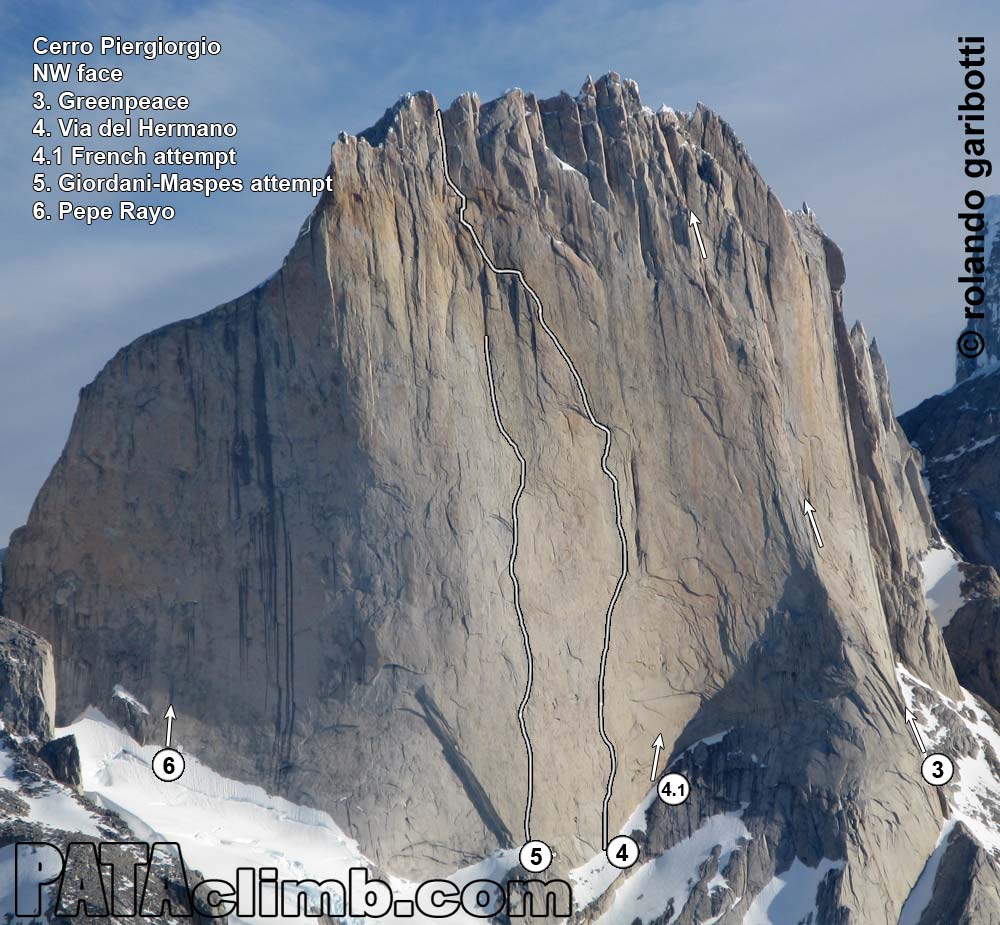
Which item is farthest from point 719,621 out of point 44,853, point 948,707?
point 44,853

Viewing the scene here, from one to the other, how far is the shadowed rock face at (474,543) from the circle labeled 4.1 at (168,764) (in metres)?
0.76

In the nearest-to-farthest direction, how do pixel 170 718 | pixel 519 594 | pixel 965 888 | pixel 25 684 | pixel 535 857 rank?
pixel 25 684 < pixel 535 857 < pixel 170 718 < pixel 965 888 < pixel 519 594

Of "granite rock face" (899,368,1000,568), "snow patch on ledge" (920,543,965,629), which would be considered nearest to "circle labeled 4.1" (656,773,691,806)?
"snow patch on ledge" (920,543,965,629)

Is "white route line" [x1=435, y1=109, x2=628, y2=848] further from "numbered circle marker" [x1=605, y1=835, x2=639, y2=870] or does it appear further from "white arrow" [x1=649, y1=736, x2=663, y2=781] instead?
"numbered circle marker" [x1=605, y1=835, x2=639, y2=870]

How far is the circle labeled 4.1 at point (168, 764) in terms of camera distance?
5288cm

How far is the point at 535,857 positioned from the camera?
52688 millimetres

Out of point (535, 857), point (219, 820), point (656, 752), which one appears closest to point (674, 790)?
point (656, 752)

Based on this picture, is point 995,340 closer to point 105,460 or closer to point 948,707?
point 948,707

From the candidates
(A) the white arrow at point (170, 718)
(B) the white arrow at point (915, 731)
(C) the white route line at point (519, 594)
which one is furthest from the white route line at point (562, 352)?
(A) the white arrow at point (170, 718)

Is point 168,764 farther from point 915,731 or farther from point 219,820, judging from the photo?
point 915,731

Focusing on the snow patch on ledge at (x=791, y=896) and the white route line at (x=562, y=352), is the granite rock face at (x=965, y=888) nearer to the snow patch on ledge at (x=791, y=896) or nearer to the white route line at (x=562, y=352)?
the snow patch on ledge at (x=791, y=896)

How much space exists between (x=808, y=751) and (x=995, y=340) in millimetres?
42030

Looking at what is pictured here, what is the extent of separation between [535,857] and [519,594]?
310 inches

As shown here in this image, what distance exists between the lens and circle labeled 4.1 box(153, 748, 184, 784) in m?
52.9
